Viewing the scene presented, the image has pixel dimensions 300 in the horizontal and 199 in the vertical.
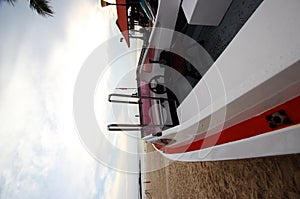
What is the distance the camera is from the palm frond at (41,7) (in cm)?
263

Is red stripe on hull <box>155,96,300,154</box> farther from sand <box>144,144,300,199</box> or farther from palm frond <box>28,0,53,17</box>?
palm frond <box>28,0,53,17</box>

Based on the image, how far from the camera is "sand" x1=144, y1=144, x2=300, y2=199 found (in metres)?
0.83

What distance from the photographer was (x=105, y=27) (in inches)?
161

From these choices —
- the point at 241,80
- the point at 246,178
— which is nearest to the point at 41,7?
the point at 241,80

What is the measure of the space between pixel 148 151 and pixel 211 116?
211 inches

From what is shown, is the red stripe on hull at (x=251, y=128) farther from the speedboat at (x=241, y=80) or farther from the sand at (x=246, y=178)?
the sand at (x=246, y=178)

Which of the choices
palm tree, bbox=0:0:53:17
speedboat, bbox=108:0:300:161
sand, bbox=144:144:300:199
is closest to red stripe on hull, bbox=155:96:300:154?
speedboat, bbox=108:0:300:161

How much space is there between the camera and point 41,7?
104 inches

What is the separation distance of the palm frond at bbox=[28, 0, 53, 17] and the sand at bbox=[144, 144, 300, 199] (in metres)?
2.98

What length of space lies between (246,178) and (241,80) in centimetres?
83

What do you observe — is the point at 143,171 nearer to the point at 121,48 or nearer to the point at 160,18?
the point at 121,48

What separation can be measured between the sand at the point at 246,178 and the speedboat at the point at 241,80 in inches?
11.0

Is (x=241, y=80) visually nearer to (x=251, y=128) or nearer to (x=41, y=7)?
(x=251, y=128)

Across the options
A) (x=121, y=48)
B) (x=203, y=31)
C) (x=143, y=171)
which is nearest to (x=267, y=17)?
(x=203, y=31)
